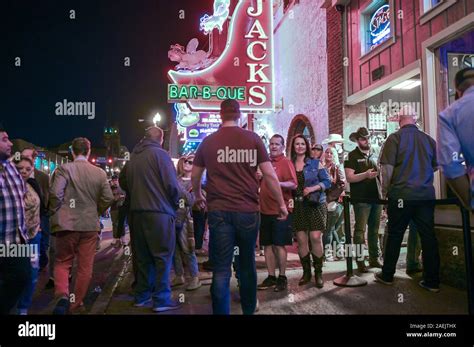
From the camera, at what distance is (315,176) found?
5305 mm

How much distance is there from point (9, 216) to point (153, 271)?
1.97 metres

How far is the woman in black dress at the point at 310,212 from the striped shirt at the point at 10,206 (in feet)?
10.8

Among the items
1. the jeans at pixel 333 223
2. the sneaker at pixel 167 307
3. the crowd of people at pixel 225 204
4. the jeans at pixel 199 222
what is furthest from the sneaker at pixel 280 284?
the jeans at pixel 199 222

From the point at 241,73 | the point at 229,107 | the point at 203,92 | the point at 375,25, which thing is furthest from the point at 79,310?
→ the point at 375,25

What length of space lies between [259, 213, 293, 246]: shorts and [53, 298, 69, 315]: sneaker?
7.80 feet

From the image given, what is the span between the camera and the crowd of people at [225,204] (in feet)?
10.6

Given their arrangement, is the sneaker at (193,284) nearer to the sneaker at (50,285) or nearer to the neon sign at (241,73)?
the sneaker at (50,285)

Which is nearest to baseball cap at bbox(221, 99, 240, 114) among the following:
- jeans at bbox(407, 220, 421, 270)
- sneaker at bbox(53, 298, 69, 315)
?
sneaker at bbox(53, 298, 69, 315)

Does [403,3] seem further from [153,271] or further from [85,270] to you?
[85,270]

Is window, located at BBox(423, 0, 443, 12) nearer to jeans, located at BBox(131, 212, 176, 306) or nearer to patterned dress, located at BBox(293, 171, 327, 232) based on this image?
patterned dress, located at BBox(293, 171, 327, 232)

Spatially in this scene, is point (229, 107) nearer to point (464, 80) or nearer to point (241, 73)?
point (464, 80)

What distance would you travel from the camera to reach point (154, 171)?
452cm

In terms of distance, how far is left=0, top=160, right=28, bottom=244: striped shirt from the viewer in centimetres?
316
